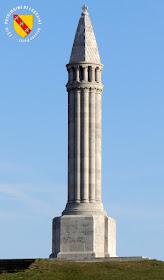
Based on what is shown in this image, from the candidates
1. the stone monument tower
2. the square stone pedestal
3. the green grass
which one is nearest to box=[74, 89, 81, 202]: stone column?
the stone monument tower

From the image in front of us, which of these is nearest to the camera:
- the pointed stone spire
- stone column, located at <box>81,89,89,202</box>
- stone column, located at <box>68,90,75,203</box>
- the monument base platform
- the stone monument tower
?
the monument base platform

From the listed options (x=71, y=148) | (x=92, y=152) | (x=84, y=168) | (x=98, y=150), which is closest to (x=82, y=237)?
(x=84, y=168)

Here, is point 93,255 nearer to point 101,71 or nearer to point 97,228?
point 97,228

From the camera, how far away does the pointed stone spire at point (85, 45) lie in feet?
274

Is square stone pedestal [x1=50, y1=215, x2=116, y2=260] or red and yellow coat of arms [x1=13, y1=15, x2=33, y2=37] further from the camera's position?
red and yellow coat of arms [x1=13, y1=15, x2=33, y2=37]

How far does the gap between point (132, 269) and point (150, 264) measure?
104 inches

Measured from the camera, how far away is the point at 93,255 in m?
78.9

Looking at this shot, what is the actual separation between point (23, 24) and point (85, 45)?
599cm

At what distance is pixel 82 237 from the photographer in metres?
80.1

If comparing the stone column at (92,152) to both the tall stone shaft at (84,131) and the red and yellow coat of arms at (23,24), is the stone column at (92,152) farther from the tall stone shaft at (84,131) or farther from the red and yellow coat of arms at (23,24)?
the red and yellow coat of arms at (23,24)

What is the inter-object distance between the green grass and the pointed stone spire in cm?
1970

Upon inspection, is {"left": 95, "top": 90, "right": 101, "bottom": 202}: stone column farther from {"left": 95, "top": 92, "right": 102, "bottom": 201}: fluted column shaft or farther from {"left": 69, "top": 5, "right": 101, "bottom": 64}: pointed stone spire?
{"left": 69, "top": 5, "right": 101, "bottom": 64}: pointed stone spire

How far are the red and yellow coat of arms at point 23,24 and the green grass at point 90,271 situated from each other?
2177cm

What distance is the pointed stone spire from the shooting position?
8338 cm
